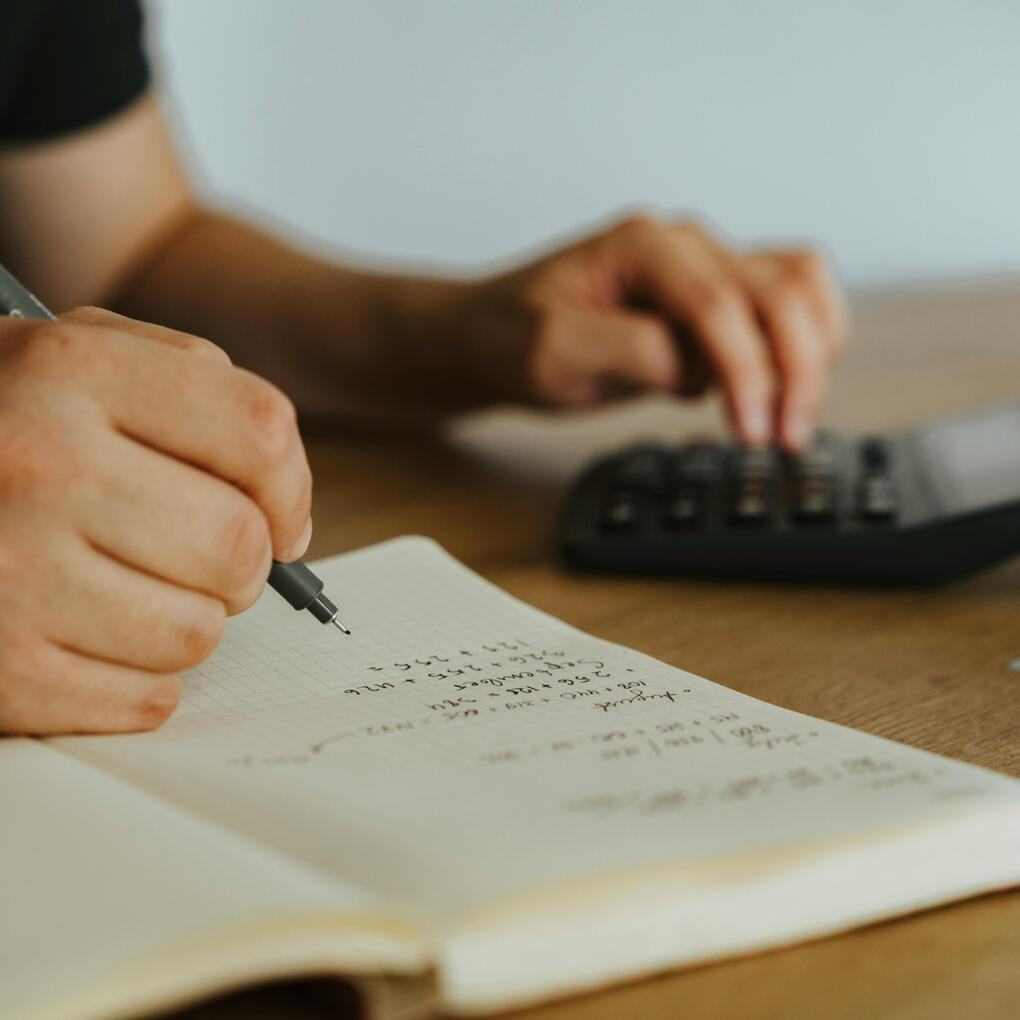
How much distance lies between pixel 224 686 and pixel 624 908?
15cm

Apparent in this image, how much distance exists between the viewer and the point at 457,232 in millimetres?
1603

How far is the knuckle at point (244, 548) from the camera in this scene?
29 centimetres

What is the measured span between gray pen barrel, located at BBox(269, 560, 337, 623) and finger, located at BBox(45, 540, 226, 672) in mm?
30

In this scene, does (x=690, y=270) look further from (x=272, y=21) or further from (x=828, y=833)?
(x=272, y=21)

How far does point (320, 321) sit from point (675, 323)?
26 centimetres

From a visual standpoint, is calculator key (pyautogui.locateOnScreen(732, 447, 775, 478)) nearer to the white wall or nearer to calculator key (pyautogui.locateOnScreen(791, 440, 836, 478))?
calculator key (pyautogui.locateOnScreen(791, 440, 836, 478))

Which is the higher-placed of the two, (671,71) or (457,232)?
(671,71)

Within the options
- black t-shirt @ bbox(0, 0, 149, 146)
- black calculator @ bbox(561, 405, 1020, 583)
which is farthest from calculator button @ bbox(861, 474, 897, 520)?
black t-shirt @ bbox(0, 0, 149, 146)

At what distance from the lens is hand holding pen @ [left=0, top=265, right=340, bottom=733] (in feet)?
0.91

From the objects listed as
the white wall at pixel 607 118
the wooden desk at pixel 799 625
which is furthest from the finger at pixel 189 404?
the white wall at pixel 607 118

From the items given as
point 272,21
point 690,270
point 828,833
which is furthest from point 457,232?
point 828,833

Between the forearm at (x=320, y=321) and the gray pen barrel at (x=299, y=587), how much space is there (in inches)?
15.1

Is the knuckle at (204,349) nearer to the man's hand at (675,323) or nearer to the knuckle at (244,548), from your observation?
the knuckle at (244,548)

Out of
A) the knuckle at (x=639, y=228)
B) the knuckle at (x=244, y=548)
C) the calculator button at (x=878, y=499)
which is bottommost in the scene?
the calculator button at (x=878, y=499)
